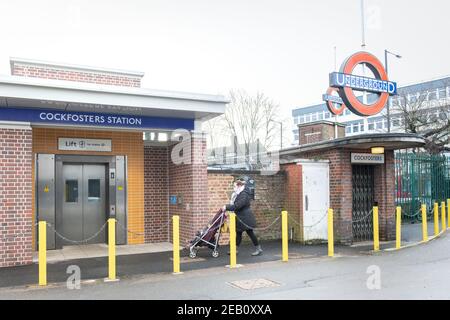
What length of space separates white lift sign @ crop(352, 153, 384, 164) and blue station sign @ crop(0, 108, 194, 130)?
16.5 ft

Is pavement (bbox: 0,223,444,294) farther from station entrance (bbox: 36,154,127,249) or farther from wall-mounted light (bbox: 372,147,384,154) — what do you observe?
wall-mounted light (bbox: 372,147,384,154)

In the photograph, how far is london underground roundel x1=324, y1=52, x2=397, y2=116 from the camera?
14976mm

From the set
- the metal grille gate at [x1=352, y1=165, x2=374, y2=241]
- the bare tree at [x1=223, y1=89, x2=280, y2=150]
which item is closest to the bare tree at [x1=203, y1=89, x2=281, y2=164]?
the bare tree at [x1=223, y1=89, x2=280, y2=150]

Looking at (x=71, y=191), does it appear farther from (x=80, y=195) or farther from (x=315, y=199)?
(x=315, y=199)

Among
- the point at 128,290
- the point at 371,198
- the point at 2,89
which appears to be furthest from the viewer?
the point at 371,198

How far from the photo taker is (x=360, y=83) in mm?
A: 15586

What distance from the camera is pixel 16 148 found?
10.3 m

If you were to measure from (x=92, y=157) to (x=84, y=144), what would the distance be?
1.45 ft

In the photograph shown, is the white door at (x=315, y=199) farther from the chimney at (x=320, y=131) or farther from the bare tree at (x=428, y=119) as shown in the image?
the bare tree at (x=428, y=119)

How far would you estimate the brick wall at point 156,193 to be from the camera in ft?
44.4

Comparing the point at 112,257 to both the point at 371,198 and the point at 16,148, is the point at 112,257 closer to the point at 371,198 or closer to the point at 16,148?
the point at 16,148
